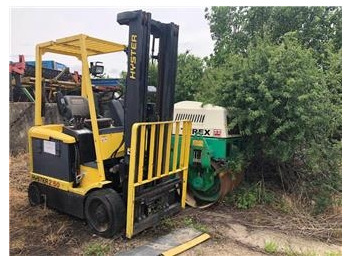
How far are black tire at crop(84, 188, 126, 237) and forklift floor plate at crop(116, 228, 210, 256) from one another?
36 centimetres

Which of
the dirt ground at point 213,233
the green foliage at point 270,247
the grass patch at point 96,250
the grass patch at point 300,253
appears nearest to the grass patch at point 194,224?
the dirt ground at point 213,233

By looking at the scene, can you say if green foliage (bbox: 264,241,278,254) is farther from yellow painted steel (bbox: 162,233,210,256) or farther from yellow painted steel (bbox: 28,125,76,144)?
yellow painted steel (bbox: 28,125,76,144)

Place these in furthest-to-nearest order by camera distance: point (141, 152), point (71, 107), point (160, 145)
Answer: point (71, 107) < point (160, 145) < point (141, 152)

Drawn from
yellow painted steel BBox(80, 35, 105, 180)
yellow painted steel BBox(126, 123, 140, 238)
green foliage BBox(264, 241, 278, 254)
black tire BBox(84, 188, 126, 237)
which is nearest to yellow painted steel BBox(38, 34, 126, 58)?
yellow painted steel BBox(80, 35, 105, 180)

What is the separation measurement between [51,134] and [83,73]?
0.91m

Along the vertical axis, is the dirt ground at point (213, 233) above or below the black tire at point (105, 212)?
below

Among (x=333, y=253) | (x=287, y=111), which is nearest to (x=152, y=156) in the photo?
(x=287, y=111)

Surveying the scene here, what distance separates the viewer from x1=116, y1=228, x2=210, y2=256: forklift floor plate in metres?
3.95

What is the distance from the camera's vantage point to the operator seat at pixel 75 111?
474cm

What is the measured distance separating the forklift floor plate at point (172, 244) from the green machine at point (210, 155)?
3.57 feet

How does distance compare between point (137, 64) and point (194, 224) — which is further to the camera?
point (194, 224)

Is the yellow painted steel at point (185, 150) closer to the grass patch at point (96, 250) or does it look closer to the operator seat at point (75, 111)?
the operator seat at point (75, 111)

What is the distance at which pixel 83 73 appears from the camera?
4.85 m

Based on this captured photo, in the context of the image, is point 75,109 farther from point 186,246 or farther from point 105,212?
point 186,246
